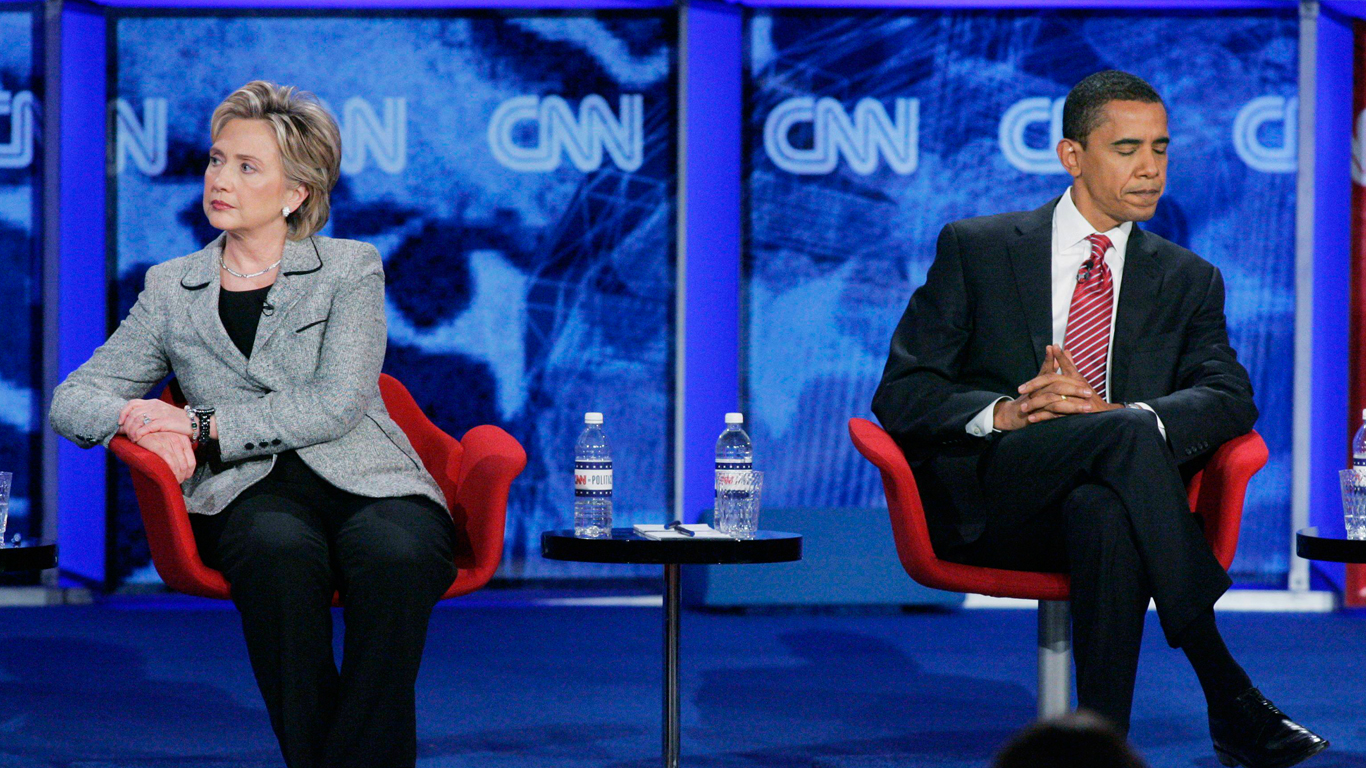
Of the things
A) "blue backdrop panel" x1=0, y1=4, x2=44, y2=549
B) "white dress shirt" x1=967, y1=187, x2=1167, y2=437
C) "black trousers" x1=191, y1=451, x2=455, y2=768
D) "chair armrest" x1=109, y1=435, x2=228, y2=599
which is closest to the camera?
"black trousers" x1=191, y1=451, x2=455, y2=768

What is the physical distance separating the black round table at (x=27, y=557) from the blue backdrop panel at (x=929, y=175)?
3486 mm

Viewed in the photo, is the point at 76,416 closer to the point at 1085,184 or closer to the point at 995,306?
the point at 995,306

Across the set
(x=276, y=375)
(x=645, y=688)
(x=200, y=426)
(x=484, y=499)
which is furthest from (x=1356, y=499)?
(x=200, y=426)

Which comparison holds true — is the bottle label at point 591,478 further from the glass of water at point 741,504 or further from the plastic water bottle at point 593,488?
the glass of water at point 741,504

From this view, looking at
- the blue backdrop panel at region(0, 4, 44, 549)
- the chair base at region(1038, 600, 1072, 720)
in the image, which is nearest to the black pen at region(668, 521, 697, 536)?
the chair base at region(1038, 600, 1072, 720)

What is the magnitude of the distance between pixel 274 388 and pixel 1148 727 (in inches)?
86.4

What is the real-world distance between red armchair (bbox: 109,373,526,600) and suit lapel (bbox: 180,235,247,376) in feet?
0.74

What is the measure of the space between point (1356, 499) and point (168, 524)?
91.7 inches

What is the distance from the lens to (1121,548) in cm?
235

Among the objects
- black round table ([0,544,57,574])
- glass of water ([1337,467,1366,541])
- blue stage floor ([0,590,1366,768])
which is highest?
glass of water ([1337,467,1366,541])

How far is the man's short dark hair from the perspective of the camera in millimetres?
2789

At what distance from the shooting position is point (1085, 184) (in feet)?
9.38

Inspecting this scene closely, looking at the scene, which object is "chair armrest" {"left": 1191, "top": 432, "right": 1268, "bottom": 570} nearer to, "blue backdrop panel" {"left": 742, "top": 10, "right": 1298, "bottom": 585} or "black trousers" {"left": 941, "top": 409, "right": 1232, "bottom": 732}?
"black trousers" {"left": 941, "top": 409, "right": 1232, "bottom": 732}

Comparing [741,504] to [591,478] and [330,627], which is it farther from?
[330,627]
